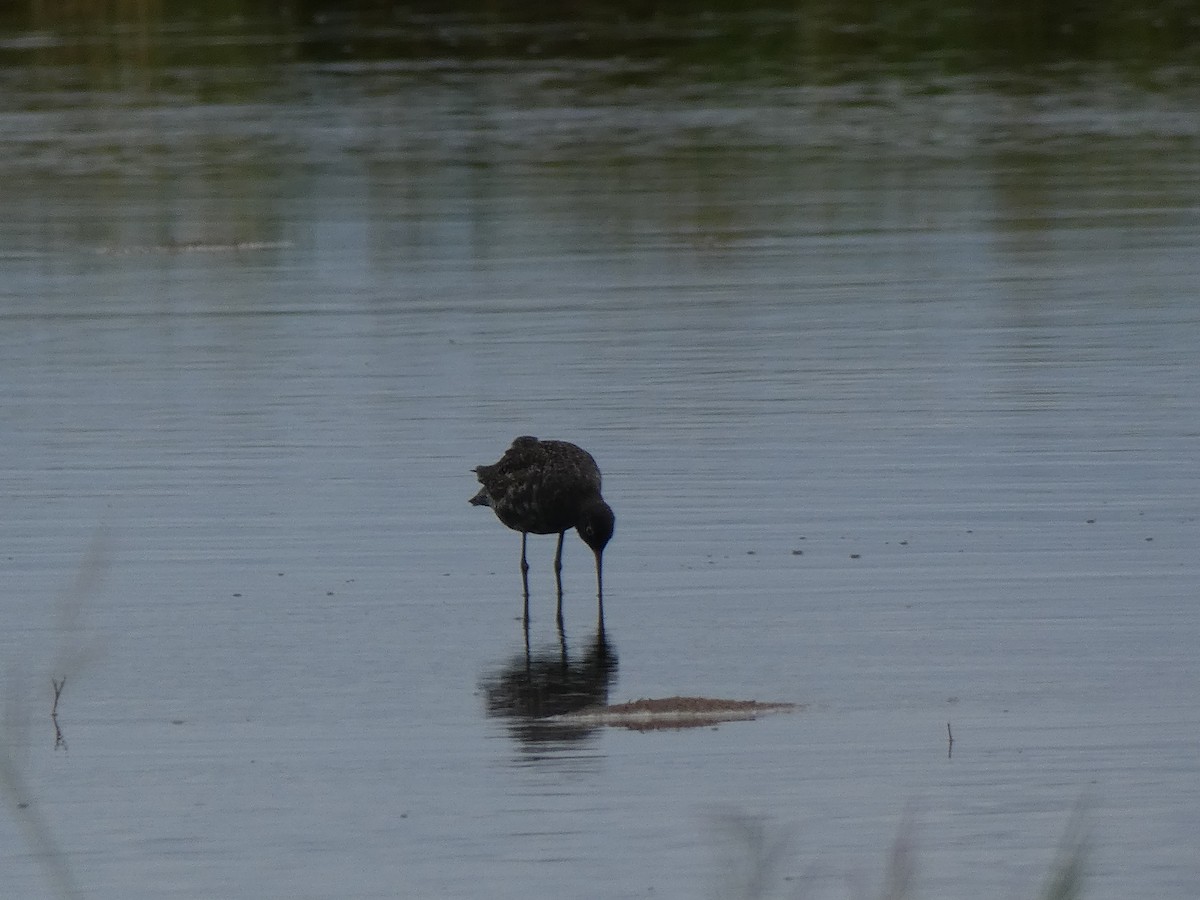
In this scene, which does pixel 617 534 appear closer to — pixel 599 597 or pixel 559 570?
pixel 559 570

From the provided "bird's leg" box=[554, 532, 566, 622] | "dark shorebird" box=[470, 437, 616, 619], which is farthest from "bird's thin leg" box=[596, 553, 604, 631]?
"bird's leg" box=[554, 532, 566, 622]

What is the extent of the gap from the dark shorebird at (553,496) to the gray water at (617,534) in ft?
0.88

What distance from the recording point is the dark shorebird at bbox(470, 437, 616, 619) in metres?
10.7

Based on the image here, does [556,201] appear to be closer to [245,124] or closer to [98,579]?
[245,124]

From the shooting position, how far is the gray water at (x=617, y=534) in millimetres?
7828

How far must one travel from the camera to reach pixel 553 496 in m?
10.8

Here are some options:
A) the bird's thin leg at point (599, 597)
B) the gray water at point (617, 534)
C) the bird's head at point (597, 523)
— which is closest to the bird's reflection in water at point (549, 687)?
the gray water at point (617, 534)

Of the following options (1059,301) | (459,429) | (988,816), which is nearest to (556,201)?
(1059,301)

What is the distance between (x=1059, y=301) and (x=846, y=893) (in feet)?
41.6

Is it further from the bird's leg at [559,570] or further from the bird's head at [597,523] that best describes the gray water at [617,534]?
the bird's head at [597,523]

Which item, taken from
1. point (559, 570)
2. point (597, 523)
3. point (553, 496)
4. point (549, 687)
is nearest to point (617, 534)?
point (559, 570)

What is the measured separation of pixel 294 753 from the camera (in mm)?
8766

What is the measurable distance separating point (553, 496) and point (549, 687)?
57.1 inches

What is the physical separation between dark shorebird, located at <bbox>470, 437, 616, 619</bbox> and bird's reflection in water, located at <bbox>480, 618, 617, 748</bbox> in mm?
509
